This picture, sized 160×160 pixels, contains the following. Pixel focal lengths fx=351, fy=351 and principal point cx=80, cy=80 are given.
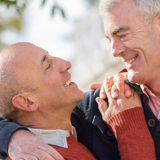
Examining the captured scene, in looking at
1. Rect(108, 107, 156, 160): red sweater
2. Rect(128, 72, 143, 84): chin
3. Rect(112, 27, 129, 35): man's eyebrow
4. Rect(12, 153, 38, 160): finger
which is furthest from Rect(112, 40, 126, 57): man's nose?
Rect(12, 153, 38, 160): finger

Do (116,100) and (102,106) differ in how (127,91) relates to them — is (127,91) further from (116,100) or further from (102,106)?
(102,106)

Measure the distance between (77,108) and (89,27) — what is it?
1042cm

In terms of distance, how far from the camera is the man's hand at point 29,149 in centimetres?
229

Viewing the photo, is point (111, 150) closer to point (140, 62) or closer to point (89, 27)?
point (140, 62)

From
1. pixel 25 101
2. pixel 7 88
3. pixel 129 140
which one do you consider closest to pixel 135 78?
pixel 129 140

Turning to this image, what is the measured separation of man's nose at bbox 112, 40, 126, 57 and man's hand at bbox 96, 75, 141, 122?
223 millimetres

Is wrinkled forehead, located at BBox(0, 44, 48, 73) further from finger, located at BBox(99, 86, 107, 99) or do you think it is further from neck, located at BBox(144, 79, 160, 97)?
neck, located at BBox(144, 79, 160, 97)

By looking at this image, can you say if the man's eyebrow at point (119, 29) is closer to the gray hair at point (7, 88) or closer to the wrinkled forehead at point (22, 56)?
the wrinkled forehead at point (22, 56)

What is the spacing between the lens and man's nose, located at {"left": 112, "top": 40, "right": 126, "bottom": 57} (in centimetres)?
273

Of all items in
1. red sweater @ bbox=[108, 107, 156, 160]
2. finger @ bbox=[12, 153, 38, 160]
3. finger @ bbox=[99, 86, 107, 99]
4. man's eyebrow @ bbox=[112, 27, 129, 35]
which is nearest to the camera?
finger @ bbox=[12, 153, 38, 160]

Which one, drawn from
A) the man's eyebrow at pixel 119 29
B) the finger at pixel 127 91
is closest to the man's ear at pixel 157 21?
the man's eyebrow at pixel 119 29

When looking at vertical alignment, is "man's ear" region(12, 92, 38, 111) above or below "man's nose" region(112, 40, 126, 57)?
below

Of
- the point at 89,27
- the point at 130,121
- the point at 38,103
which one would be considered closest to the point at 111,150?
the point at 130,121

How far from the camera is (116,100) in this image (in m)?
2.73
